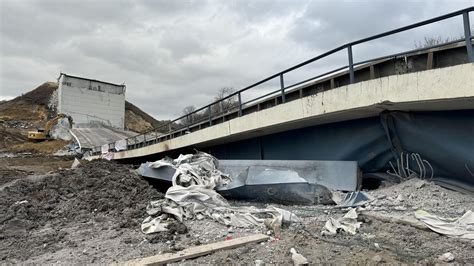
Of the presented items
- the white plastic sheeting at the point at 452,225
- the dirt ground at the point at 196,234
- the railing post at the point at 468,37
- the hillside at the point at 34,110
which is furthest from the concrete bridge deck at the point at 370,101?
the hillside at the point at 34,110

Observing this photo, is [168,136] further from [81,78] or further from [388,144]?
[81,78]

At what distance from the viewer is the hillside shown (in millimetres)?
55625

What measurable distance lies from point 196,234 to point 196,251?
3.21 ft

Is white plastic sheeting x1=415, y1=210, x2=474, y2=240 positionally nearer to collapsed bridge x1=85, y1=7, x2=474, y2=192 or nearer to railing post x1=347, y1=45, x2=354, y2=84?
collapsed bridge x1=85, y1=7, x2=474, y2=192

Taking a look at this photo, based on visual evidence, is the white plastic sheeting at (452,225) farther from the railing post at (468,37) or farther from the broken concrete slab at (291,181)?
Answer: the broken concrete slab at (291,181)

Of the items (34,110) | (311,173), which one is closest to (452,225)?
(311,173)

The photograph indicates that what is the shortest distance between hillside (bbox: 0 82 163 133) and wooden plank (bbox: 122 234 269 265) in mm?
58356

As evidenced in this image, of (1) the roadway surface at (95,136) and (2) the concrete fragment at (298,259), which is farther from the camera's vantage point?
(1) the roadway surface at (95,136)

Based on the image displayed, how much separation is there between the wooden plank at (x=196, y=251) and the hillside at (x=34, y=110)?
5836 centimetres

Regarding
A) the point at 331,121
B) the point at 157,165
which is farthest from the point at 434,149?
the point at 157,165

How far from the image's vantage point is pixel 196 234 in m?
5.57

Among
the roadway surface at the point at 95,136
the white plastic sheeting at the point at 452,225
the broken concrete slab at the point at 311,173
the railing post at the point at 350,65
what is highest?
the roadway surface at the point at 95,136

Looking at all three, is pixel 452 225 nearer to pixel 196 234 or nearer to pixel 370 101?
pixel 370 101

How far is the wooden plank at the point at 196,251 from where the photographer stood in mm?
4337
